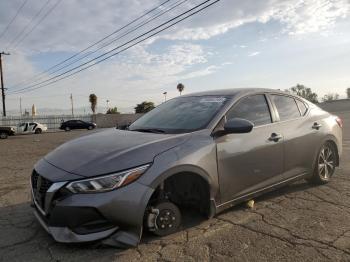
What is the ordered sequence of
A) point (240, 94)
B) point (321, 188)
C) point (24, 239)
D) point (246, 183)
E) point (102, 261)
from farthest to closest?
point (321, 188), point (240, 94), point (246, 183), point (24, 239), point (102, 261)

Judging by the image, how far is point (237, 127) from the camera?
4.06 metres

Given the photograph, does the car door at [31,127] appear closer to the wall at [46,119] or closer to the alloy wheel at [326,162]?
the wall at [46,119]

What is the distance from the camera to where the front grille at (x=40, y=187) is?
11.6 feet

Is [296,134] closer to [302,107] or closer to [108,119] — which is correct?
[302,107]

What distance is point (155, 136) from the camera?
4.03 metres

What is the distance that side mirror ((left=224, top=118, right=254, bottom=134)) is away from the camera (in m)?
4.07

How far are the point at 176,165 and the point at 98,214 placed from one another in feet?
2.86

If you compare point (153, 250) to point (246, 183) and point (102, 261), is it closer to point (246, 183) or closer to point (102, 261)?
point (102, 261)

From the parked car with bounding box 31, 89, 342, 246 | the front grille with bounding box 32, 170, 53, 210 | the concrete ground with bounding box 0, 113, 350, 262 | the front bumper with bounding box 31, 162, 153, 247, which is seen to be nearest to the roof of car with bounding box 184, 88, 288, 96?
the parked car with bounding box 31, 89, 342, 246

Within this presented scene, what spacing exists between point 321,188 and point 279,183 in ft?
3.67

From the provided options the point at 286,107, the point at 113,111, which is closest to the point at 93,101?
the point at 113,111

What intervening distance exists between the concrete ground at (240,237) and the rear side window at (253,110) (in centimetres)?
111

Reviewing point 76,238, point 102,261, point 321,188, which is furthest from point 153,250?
point 321,188

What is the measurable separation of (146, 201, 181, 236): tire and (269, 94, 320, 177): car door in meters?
1.92
